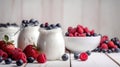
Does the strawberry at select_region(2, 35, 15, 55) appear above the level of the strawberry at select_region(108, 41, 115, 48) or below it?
above

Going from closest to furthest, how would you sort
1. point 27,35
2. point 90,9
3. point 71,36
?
1. point 27,35
2. point 71,36
3. point 90,9

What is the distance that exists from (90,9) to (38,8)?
461mm

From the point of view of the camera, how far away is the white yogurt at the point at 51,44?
4.16 ft

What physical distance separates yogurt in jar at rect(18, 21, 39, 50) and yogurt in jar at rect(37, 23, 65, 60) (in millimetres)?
162

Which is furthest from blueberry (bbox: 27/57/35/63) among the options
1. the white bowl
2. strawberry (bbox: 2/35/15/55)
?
the white bowl

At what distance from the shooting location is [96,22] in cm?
260

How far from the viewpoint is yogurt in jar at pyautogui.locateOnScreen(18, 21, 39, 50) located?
4.73 ft

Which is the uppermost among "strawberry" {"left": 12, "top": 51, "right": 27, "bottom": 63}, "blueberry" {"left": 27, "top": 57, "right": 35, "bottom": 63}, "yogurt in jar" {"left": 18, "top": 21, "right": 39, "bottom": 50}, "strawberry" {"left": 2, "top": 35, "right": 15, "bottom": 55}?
"yogurt in jar" {"left": 18, "top": 21, "right": 39, "bottom": 50}

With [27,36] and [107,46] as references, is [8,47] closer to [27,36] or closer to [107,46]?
[27,36]

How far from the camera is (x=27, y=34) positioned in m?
1.44

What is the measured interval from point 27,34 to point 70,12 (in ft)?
3.95

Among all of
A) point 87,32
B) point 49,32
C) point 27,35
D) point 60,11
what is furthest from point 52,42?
point 60,11

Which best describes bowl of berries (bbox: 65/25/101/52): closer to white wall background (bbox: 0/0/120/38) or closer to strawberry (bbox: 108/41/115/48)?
strawberry (bbox: 108/41/115/48)

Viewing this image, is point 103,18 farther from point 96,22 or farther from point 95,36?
point 95,36
